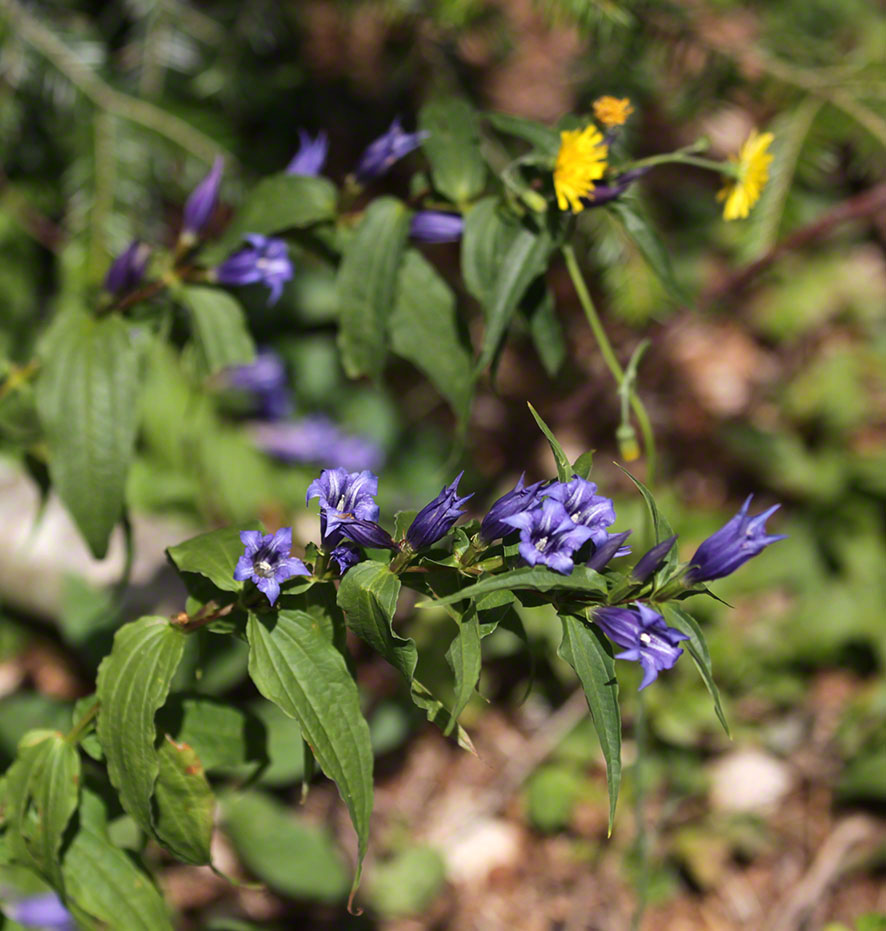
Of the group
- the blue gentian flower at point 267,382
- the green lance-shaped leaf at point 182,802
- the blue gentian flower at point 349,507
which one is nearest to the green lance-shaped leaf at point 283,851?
the green lance-shaped leaf at point 182,802

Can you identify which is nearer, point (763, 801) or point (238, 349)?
point (238, 349)

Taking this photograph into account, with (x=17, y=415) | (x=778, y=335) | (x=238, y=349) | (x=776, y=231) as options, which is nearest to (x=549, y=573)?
(x=238, y=349)

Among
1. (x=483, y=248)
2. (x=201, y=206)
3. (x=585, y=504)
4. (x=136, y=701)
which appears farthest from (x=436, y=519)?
(x=201, y=206)

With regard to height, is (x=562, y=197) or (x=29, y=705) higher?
(x=562, y=197)

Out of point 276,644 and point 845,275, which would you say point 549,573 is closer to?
point 276,644

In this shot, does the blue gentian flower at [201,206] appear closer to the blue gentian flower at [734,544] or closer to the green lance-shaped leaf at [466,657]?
the green lance-shaped leaf at [466,657]

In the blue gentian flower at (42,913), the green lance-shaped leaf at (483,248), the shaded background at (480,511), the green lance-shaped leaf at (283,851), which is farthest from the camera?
the shaded background at (480,511)

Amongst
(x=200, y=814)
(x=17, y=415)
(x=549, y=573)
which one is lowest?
(x=200, y=814)
